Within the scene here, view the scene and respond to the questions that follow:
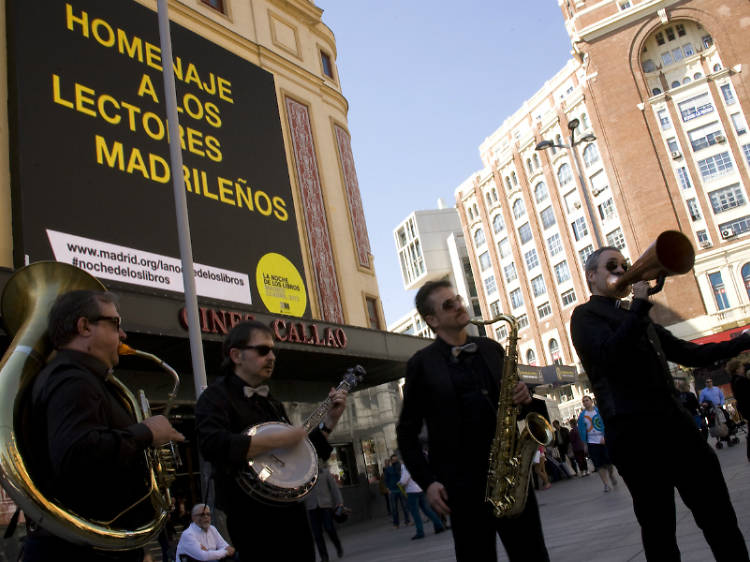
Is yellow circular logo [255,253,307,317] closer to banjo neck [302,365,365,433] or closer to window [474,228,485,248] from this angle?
banjo neck [302,365,365,433]

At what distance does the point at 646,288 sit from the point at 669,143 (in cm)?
5600

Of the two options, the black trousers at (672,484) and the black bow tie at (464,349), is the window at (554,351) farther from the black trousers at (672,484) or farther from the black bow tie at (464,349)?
the black bow tie at (464,349)

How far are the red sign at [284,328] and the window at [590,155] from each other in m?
46.9

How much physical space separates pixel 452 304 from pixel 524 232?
65086mm

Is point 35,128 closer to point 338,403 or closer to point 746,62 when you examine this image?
point 338,403

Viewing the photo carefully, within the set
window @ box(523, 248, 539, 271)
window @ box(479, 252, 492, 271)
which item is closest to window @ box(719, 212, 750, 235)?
window @ box(523, 248, 539, 271)

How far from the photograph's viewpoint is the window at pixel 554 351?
6212 cm

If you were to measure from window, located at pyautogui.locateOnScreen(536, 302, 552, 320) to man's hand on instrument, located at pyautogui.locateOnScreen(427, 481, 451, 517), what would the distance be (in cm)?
6267

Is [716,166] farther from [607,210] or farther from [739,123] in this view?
[607,210]

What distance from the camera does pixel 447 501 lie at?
341 cm

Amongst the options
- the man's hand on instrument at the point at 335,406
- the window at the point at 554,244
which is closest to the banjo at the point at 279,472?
the man's hand on instrument at the point at 335,406

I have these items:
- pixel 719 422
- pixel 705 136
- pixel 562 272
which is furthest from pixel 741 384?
pixel 562 272

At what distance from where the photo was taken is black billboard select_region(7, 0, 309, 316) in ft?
41.2

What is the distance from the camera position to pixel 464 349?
362 cm
